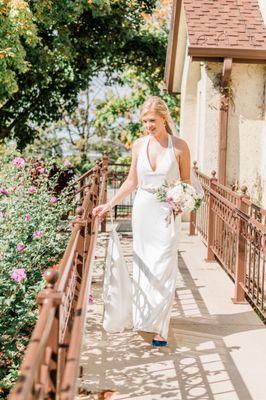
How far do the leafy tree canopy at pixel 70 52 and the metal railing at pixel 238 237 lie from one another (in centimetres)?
633

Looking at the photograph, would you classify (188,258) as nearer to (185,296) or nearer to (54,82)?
(185,296)

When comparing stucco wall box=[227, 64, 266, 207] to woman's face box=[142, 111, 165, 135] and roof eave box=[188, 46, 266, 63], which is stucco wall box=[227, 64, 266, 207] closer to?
roof eave box=[188, 46, 266, 63]

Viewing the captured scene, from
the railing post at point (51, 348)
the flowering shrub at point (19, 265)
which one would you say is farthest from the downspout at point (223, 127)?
the railing post at point (51, 348)

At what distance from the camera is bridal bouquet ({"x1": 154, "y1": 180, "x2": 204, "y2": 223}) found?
16.5ft

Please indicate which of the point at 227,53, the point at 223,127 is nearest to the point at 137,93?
the point at 223,127

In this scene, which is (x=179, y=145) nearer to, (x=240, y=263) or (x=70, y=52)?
(x=240, y=263)

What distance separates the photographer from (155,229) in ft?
17.1

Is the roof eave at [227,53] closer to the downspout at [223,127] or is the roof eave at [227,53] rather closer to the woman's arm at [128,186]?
the downspout at [223,127]

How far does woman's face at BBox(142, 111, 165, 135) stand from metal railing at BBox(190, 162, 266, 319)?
4.27 feet

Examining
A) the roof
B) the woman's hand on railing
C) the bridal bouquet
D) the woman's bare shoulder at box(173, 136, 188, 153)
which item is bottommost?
the woman's hand on railing

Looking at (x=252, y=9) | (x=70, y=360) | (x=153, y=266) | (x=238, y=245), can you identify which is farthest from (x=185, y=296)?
(x=252, y=9)

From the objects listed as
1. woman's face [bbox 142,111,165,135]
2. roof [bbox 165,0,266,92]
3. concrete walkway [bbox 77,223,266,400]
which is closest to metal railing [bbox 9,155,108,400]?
concrete walkway [bbox 77,223,266,400]

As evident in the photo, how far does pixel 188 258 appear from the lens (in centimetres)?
895

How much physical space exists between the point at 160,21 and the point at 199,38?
12.2 meters
